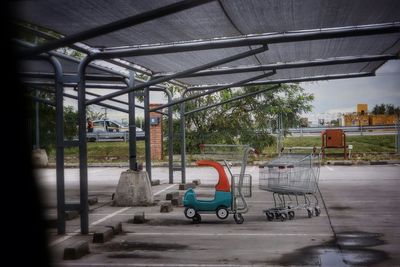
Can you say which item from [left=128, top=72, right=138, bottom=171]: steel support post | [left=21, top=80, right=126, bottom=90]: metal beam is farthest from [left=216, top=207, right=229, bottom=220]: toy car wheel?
[left=21, top=80, right=126, bottom=90]: metal beam

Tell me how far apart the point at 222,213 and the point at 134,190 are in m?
2.91

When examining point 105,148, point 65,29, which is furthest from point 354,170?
point 105,148

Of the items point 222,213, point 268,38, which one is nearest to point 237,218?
point 222,213

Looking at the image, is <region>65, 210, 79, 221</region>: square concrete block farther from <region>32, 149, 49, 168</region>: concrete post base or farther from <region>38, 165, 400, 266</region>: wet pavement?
<region>32, 149, 49, 168</region>: concrete post base

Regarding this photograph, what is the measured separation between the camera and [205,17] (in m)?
7.59

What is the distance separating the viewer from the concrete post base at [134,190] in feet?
36.7

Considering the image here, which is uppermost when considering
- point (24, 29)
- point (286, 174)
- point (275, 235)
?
point (24, 29)

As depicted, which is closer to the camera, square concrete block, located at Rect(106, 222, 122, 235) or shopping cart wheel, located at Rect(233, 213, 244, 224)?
square concrete block, located at Rect(106, 222, 122, 235)

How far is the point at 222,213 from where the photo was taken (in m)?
8.95

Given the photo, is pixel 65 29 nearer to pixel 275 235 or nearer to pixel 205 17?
pixel 205 17

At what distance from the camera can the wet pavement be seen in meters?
6.39

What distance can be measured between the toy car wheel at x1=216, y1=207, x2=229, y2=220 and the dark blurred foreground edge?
10.2 ft

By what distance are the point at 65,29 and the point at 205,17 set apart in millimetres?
2152

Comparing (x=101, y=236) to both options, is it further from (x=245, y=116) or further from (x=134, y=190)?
(x=245, y=116)
